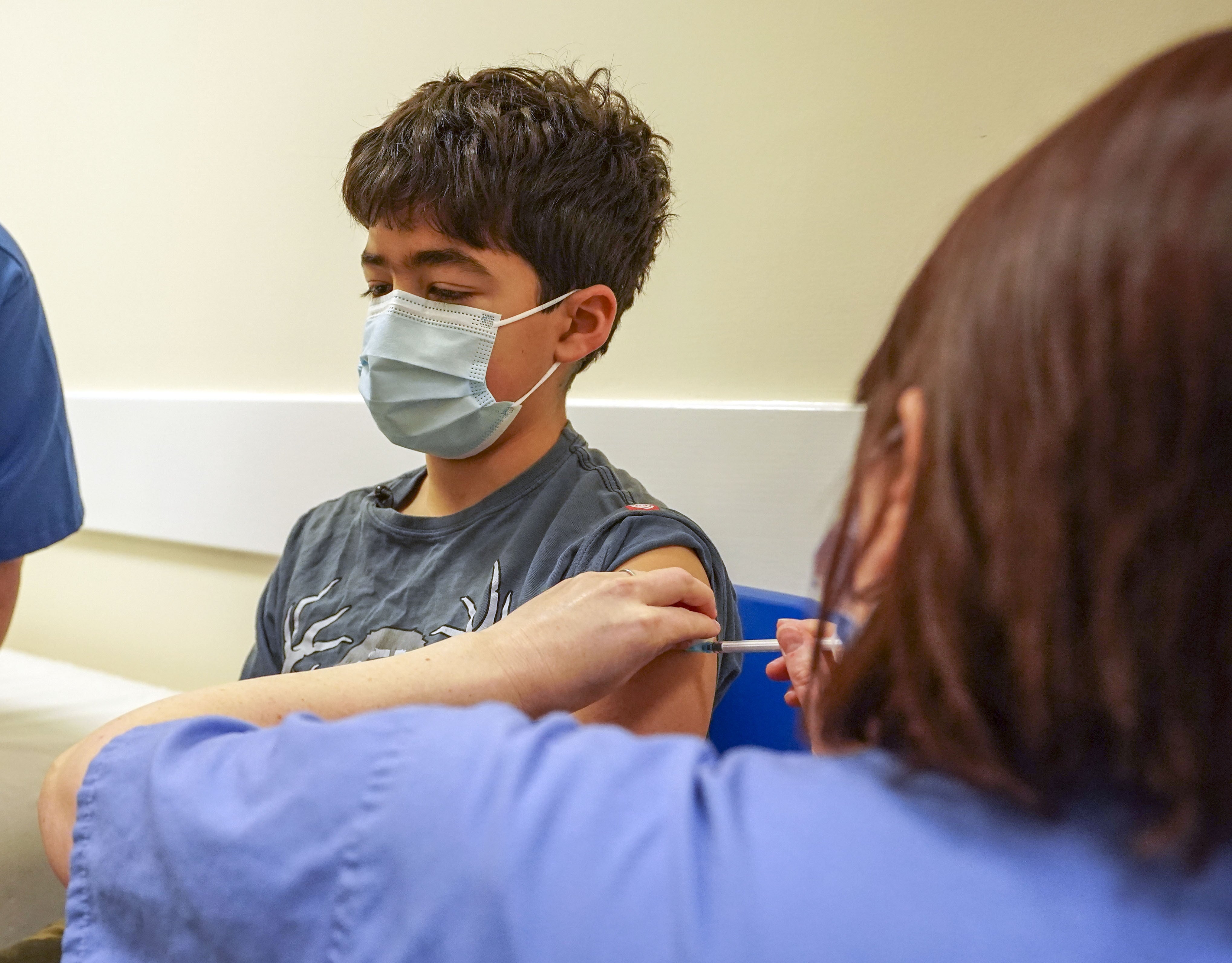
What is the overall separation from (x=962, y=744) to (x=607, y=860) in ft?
0.47

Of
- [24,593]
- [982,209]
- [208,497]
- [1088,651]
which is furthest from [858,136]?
[24,593]

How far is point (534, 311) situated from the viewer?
1.02 metres

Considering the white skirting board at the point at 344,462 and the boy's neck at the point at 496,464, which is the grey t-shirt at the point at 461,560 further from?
the white skirting board at the point at 344,462

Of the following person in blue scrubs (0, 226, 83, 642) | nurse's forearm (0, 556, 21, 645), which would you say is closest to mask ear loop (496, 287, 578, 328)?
person in blue scrubs (0, 226, 83, 642)

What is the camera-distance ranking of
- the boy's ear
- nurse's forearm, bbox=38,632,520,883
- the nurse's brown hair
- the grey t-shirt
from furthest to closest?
the boy's ear → the grey t-shirt → nurse's forearm, bbox=38,632,520,883 → the nurse's brown hair

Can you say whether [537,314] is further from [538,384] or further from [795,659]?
[795,659]

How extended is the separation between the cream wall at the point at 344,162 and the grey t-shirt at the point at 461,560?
0.33 meters

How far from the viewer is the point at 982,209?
373 millimetres

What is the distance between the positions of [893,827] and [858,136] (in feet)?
3.35

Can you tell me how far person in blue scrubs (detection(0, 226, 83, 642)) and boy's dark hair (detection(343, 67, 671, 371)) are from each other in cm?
58

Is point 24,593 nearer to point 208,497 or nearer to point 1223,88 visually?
point 208,497

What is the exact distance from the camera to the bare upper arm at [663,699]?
0.80 meters

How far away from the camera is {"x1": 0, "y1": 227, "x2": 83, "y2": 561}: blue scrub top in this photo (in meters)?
1.27

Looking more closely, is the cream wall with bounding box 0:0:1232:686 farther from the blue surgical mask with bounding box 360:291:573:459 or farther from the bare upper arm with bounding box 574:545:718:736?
the bare upper arm with bounding box 574:545:718:736
